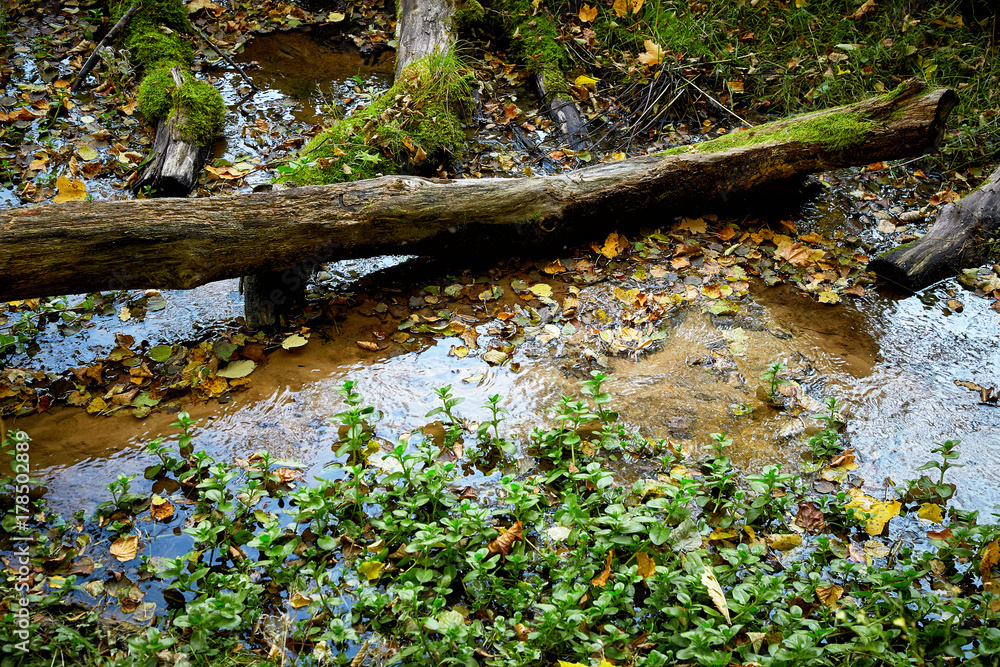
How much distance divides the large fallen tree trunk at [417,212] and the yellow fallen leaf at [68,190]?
1.54 m

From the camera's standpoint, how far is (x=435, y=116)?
5.08 meters

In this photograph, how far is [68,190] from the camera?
4422 mm

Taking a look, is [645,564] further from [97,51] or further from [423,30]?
[97,51]

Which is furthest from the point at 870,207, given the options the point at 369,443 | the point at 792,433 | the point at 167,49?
the point at 167,49

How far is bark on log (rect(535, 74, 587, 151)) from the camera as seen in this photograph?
5530 mm

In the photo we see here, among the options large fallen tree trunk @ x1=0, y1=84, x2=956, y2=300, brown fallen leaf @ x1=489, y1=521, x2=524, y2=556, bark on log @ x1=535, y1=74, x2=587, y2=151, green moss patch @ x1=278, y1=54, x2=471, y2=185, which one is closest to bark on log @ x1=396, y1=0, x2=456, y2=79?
green moss patch @ x1=278, y1=54, x2=471, y2=185

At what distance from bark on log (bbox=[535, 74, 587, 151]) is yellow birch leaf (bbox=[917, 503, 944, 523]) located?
3.80 meters

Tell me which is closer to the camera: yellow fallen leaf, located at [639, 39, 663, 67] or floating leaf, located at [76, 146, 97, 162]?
floating leaf, located at [76, 146, 97, 162]

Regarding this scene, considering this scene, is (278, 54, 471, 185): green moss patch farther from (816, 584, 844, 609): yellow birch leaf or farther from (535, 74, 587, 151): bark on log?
(816, 584, 844, 609): yellow birch leaf

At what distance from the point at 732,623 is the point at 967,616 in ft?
2.89

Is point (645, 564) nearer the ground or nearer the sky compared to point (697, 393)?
nearer the ground

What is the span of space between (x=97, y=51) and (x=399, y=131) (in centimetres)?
315

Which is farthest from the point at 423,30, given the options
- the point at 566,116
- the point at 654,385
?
the point at 654,385

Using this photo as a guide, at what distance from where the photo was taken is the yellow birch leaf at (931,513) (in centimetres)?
277
